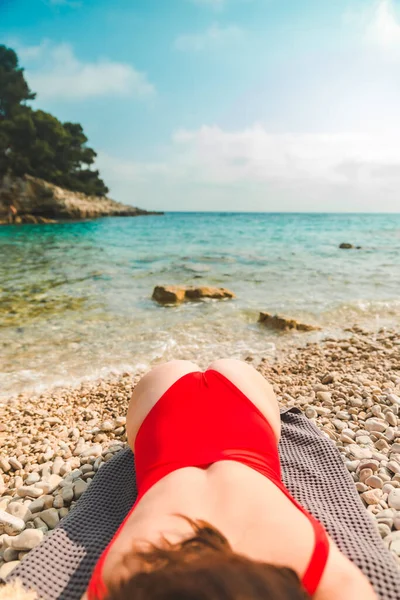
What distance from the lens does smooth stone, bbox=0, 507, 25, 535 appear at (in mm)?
2238

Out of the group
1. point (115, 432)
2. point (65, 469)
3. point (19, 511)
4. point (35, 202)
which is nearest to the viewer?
point (19, 511)

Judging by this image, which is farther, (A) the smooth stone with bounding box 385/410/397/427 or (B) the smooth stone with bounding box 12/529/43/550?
(A) the smooth stone with bounding box 385/410/397/427

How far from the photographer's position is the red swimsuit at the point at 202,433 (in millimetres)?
1736

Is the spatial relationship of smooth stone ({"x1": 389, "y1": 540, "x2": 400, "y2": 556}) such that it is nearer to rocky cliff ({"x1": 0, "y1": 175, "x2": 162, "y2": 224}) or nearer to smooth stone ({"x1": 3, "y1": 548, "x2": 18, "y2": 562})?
smooth stone ({"x1": 3, "y1": 548, "x2": 18, "y2": 562})

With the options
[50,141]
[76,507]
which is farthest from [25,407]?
Result: [50,141]

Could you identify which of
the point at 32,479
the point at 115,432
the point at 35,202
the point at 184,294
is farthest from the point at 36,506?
the point at 35,202

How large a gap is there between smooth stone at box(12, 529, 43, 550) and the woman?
0.72m

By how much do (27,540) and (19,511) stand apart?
0.38 m

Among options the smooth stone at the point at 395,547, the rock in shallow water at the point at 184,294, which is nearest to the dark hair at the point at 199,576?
the smooth stone at the point at 395,547

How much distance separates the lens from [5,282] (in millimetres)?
11305

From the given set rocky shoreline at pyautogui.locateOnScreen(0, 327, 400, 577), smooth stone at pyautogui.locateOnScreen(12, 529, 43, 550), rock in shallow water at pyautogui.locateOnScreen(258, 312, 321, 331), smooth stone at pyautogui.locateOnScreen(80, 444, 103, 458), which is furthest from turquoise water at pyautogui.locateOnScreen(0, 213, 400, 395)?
smooth stone at pyautogui.locateOnScreen(12, 529, 43, 550)

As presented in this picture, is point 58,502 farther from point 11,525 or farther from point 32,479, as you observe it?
point 32,479

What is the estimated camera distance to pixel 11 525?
2246mm

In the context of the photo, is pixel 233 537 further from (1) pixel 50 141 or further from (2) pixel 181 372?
(1) pixel 50 141
